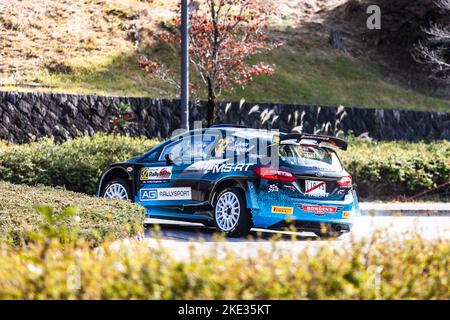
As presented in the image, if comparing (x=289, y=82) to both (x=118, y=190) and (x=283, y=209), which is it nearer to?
(x=118, y=190)

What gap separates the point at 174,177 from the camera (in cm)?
1561

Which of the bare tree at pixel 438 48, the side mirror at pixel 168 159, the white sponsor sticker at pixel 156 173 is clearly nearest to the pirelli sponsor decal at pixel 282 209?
the white sponsor sticker at pixel 156 173

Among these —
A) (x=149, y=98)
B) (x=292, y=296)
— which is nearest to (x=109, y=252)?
(x=292, y=296)

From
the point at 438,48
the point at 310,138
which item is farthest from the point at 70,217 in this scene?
the point at 438,48

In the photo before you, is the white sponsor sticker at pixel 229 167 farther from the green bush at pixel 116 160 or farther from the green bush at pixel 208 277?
the green bush at pixel 208 277

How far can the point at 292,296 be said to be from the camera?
5867 mm

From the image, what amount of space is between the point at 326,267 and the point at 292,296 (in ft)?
2.24

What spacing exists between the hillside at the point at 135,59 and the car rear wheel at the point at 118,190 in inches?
501

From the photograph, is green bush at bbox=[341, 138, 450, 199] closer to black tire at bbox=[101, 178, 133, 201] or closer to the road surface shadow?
the road surface shadow

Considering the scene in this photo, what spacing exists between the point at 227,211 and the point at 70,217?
383 cm

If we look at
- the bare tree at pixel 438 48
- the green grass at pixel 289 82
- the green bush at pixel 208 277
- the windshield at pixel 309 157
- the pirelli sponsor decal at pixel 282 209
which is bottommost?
the green bush at pixel 208 277

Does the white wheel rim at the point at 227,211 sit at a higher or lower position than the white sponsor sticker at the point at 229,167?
lower

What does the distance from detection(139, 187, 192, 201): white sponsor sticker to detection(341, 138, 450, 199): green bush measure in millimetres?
→ 7524

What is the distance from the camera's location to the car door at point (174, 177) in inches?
604
